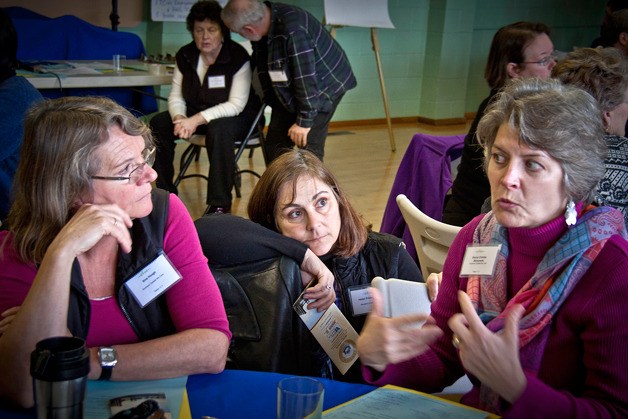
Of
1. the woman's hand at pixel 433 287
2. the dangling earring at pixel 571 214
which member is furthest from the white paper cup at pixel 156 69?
the dangling earring at pixel 571 214

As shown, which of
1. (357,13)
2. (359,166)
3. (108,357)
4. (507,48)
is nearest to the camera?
(108,357)

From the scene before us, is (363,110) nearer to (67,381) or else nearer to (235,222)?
(235,222)

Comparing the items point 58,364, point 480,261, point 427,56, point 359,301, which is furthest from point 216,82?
point 427,56

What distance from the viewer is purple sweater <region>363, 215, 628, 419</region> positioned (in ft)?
4.60

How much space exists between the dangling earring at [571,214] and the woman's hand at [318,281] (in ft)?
2.32

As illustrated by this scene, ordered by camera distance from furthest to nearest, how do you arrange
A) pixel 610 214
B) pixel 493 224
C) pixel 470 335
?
1. pixel 493 224
2. pixel 610 214
3. pixel 470 335

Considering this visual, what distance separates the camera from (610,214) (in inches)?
62.8

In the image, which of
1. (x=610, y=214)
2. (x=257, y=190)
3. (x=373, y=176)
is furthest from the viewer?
(x=373, y=176)

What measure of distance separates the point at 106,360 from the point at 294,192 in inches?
33.7

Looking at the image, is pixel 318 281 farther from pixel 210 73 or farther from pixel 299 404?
pixel 210 73

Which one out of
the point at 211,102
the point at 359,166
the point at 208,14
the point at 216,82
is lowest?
the point at 359,166

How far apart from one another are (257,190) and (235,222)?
25cm

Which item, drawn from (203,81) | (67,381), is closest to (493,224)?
(67,381)

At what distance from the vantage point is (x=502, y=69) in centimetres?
371
